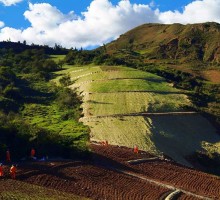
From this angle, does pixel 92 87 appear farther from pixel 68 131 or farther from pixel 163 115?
pixel 68 131

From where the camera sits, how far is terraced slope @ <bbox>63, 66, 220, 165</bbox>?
49.2 m

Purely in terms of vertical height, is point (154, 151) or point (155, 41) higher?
point (155, 41)

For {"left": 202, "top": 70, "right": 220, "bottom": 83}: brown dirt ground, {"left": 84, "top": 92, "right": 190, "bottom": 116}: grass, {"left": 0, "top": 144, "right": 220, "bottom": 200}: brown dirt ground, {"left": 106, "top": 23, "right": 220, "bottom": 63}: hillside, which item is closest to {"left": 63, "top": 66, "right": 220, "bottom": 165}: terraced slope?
→ {"left": 84, "top": 92, "right": 190, "bottom": 116}: grass

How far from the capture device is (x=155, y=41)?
151m

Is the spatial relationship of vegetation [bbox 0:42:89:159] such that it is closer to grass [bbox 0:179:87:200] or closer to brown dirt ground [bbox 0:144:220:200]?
brown dirt ground [bbox 0:144:220:200]

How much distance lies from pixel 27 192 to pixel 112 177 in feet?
27.5

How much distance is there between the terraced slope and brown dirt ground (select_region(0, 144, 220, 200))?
7189mm

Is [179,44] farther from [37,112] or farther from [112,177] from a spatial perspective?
[112,177]

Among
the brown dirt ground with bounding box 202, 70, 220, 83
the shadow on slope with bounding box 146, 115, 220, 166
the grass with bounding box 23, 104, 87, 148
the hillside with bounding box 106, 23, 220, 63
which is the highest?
the hillside with bounding box 106, 23, 220, 63

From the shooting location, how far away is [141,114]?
58.0 meters

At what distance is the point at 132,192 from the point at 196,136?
90.8 feet

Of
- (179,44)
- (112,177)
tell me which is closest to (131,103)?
(112,177)

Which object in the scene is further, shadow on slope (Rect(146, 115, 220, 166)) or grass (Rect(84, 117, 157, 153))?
shadow on slope (Rect(146, 115, 220, 166))

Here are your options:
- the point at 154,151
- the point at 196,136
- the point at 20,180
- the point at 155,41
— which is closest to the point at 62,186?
the point at 20,180
